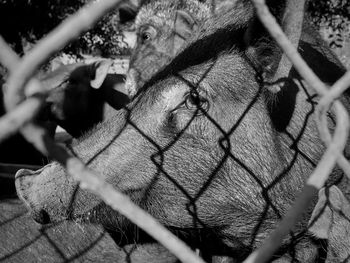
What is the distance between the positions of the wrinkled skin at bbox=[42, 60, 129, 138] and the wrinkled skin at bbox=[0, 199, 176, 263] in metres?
1.69

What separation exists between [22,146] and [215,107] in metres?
3.09

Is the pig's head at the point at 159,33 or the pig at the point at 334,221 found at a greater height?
the pig's head at the point at 159,33

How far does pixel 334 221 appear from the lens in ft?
5.91

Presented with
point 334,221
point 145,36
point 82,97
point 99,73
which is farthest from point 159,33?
point 334,221

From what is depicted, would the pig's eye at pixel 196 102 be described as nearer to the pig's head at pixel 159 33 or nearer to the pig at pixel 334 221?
the pig at pixel 334 221

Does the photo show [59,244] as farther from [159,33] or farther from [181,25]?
[159,33]

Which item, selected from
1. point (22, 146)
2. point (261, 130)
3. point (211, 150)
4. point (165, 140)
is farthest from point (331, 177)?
point (22, 146)

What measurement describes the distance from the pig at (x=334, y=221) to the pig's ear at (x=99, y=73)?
3544mm

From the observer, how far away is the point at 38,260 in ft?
8.91

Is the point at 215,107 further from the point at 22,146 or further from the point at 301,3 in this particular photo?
the point at 22,146

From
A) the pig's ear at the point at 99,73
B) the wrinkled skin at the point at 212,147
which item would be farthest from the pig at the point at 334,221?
the pig's ear at the point at 99,73

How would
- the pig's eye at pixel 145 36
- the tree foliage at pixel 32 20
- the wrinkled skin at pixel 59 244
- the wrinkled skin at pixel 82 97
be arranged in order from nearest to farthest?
the wrinkled skin at pixel 59 244 → the wrinkled skin at pixel 82 97 → the tree foliage at pixel 32 20 → the pig's eye at pixel 145 36

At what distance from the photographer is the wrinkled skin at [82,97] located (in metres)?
4.83

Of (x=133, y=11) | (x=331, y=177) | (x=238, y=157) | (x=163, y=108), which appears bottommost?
(x=331, y=177)
